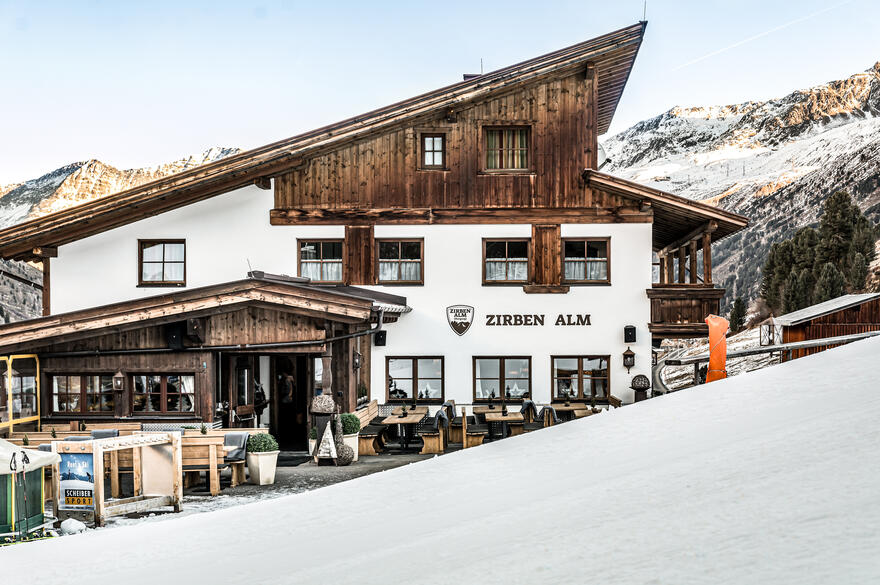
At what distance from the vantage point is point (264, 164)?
699 inches

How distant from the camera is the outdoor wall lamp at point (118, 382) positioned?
46.9ft

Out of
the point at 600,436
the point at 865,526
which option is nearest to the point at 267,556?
the point at 600,436

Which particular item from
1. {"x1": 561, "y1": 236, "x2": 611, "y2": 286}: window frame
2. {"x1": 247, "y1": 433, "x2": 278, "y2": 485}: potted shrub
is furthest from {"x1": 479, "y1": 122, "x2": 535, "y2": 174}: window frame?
{"x1": 247, "y1": 433, "x2": 278, "y2": 485}: potted shrub

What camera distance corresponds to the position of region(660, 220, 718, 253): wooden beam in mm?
17812

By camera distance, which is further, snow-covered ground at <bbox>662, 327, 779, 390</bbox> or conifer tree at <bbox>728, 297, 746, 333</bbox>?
conifer tree at <bbox>728, 297, 746, 333</bbox>

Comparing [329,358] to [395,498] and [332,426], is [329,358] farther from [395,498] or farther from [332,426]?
[395,498]

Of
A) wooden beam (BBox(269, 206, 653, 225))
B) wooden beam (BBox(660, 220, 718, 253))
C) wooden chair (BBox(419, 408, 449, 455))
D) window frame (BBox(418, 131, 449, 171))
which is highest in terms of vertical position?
window frame (BBox(418, 131, 449, 171))

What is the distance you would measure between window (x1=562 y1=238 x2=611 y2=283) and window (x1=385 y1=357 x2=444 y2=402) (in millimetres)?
4044

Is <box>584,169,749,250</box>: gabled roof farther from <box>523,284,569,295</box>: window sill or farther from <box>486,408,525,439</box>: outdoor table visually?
<box>486,408,525,439</box>: outdoor table

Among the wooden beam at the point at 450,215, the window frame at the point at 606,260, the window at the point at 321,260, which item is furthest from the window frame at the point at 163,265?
the window frame at the point at 606,260

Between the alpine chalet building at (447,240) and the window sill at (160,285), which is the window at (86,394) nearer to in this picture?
the alpine chalet building at (447,240)

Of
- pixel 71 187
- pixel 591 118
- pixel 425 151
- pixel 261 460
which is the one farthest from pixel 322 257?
pixel 71 187

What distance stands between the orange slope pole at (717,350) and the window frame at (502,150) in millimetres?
15046

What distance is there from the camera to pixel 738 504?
105cm
